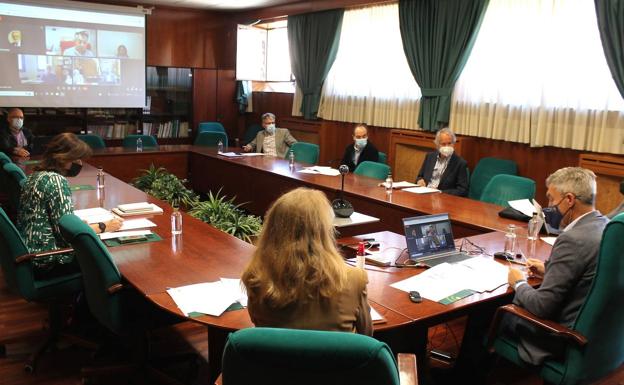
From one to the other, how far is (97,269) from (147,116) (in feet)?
22.9

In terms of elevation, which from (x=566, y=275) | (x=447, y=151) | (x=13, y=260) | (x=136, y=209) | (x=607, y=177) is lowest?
(x=13, y=260)

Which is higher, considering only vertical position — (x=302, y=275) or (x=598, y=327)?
(x=302, y=275)

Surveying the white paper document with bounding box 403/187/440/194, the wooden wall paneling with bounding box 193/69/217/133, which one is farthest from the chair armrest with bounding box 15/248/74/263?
the wooden wall paneling with bounding box 193/69/217/133

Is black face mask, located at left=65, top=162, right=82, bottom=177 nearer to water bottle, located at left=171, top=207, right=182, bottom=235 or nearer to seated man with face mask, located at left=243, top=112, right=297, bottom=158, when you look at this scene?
water bottle, located at left=171, top=207, right=182, bottom=235

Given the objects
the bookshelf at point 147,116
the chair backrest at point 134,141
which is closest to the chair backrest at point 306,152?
the chair backrest at point 134,141

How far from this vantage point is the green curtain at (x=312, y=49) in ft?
24.0

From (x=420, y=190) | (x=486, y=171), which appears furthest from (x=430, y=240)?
(x=486, y=171)

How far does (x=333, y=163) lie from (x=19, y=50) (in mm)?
4511

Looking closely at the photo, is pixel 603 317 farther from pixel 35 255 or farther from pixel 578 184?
pixel 35 255

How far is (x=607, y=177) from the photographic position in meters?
4.51

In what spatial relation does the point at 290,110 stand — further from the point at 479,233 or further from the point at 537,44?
the point at 479,233

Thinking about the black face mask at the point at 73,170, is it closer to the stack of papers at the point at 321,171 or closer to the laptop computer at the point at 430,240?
the laptop computer at the point at 430,240

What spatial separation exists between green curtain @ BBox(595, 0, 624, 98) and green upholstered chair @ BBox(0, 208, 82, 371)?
421cm

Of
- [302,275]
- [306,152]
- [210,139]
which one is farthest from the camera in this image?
[210,139]
